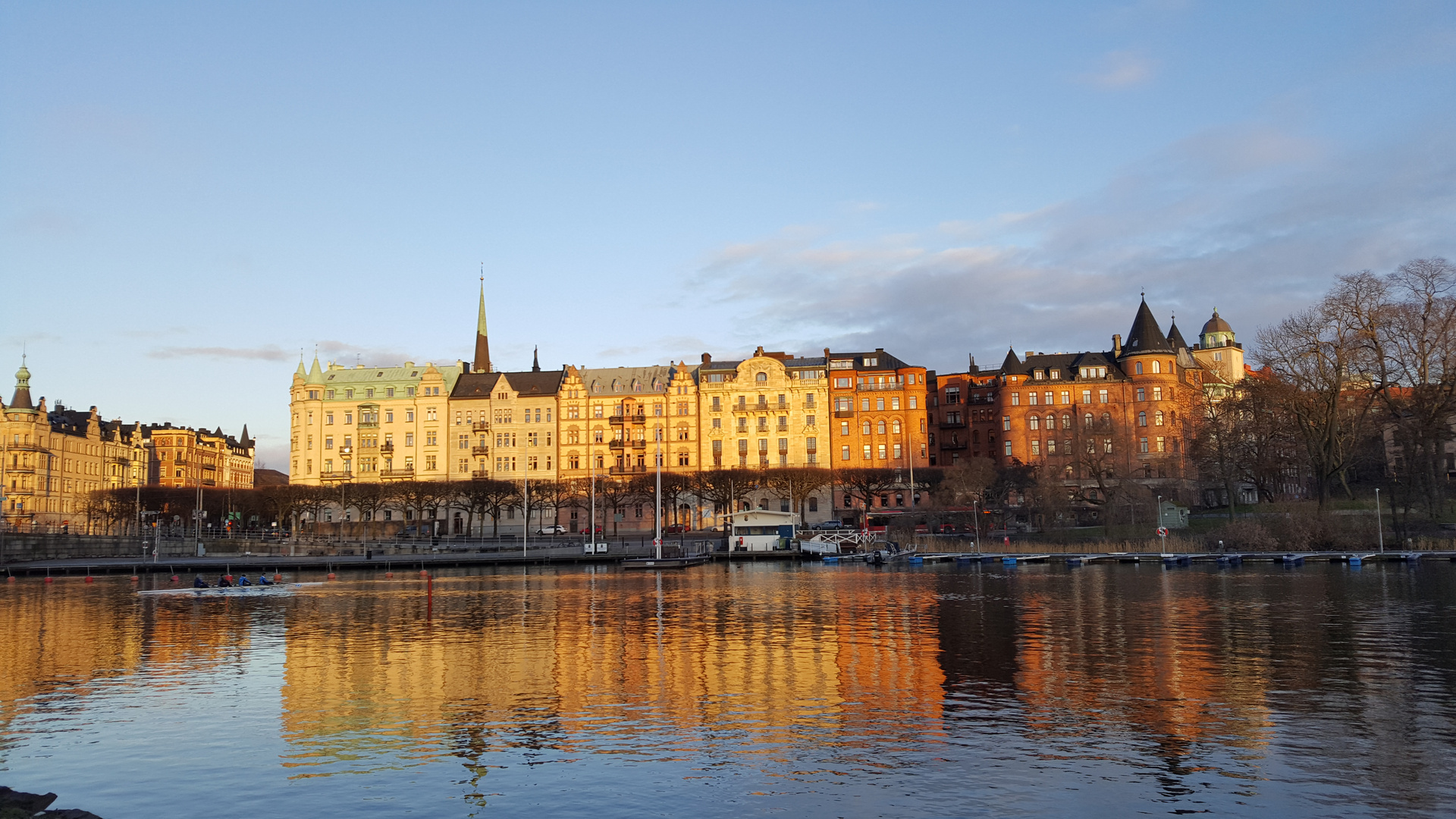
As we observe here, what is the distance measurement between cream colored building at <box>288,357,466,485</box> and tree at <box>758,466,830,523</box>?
4706 centimetres

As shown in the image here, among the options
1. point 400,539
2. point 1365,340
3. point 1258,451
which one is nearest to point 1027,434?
point 1258,451

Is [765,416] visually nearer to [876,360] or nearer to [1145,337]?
[876,360]

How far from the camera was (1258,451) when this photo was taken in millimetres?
87062

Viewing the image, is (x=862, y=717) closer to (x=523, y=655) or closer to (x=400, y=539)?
(x=523, y=655)

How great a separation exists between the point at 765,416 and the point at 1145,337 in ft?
164

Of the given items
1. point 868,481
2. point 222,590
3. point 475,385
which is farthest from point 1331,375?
point 475,385

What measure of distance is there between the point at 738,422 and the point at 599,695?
113071mm

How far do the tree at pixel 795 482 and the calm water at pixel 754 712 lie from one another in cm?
7676

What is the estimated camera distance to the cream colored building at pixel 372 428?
143 meters

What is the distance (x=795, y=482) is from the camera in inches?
4786

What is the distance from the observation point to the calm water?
1614cm

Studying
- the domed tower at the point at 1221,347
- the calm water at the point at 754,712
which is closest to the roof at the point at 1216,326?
the domed tower at the point at 1221,347

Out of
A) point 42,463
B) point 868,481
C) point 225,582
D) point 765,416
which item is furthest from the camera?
point 42,463

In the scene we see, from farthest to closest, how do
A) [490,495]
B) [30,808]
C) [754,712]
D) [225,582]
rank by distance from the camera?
[490,495], [225,582], [754,712], [30,808]
